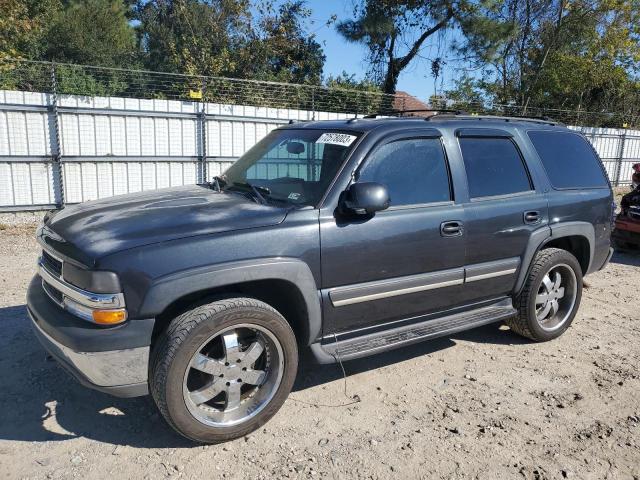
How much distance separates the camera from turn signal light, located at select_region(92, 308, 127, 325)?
8.95 feet

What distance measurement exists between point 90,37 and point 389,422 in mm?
34930

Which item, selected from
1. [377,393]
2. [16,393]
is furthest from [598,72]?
[16,393]

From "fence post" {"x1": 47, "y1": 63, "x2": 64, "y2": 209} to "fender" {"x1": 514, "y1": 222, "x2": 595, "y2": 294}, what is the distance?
819 centimetres

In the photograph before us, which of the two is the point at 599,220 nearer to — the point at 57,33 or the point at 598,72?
the point at 598,72

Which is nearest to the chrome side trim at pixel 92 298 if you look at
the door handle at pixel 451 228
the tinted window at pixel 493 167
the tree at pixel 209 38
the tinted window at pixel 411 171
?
the tinted window at pixel 411 171

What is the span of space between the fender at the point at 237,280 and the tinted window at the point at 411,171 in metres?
0.84

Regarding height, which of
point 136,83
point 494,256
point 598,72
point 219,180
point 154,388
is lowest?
point 154,388

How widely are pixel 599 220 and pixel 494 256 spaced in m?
1.56

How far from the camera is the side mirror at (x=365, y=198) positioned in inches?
127

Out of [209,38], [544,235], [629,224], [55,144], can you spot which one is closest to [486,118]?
[544,235]

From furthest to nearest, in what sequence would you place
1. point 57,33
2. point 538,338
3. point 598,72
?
point 57,33 < point 598,72 < point 538,338

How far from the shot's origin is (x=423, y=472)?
2875 millimetres

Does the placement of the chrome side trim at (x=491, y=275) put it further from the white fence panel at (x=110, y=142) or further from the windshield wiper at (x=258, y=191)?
the white fence panel at (x=110, y=142)

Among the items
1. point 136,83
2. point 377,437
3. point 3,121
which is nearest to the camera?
point 377,437
